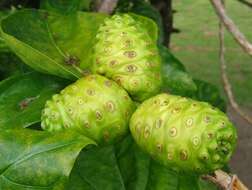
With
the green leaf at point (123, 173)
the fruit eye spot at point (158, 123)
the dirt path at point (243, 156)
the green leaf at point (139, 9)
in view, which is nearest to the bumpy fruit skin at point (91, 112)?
the fruit eye spot at point (158, 123)

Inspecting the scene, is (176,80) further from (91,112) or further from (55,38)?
(91,112)

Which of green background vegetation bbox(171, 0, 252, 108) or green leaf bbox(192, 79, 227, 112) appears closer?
green leaf bbox(192, 79, 227, 112)

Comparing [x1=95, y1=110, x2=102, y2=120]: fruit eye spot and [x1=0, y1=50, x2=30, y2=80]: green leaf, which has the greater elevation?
[x1=95, y1=110, x2=102, y2=120]: fruit eye spot

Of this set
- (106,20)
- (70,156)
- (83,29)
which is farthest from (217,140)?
(83,29)

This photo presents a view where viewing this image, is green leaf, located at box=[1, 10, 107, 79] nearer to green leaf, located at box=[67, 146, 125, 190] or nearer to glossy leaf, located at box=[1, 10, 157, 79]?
glossy leaf, located at box=[1, 10, 157, 79]

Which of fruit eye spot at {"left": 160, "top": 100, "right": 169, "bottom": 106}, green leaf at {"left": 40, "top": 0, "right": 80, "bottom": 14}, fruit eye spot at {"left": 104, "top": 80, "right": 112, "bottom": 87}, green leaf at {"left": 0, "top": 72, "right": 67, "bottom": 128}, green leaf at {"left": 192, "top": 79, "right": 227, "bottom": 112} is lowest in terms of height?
green leaf at {"left": 192, "top": 79, "right": 227, "bottom": 112}

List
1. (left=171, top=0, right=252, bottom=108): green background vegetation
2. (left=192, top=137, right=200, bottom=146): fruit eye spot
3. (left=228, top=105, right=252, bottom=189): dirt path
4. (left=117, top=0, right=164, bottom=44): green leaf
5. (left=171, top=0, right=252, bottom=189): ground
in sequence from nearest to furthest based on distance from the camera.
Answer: (left=192, top=137, right=200, bottom=146): fruit eye spot < (left=117, top=0, right=164, bottom=44): green leaf < (left=228, top=105, right=252, bottom=189): dirt path < (left=171, top=0, right=252, bottom=189): ground < (left=171, top=0, right=252, bottom=108): green background vegetation

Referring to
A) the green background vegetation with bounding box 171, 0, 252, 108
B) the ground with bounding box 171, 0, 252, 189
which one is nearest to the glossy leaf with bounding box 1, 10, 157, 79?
the ground with bounding box 171, 0, 252, 189
